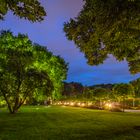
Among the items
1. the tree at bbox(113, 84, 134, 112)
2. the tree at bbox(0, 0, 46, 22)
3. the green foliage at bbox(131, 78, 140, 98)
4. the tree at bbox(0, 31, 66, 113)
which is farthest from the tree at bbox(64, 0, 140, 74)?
the tree at bbox(113, 84, 134, 112)

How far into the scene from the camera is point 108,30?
69.6 feet

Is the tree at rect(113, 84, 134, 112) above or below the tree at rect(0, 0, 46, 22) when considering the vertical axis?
above

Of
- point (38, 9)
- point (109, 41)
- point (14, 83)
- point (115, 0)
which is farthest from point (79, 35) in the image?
point (14, 83)

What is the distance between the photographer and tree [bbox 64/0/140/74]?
18.5 meters

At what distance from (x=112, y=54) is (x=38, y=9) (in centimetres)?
1486

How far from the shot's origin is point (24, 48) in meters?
61.8

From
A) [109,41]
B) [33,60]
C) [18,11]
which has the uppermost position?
[33,60]

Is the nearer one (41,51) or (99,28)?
(99,28)

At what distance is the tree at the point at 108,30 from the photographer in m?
18.5

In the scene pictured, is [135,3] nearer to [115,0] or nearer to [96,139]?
[115,0]

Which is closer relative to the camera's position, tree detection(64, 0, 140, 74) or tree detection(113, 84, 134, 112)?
tree detection(64, 0, 140, 74)

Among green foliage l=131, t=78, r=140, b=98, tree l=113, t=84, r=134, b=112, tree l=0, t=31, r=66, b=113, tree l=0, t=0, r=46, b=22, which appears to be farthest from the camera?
tree l=113, t=84, r=134, b=112

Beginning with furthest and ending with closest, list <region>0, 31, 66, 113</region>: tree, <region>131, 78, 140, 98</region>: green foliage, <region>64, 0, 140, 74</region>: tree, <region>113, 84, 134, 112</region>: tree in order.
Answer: <region>113, 84, 134, 112</region>: tree → <region>131, 78, 140, 98</region>: green foliage → <region>0, 31, 66, 113</region>: tree → <region>64, 0, 140, 74</region>: tree

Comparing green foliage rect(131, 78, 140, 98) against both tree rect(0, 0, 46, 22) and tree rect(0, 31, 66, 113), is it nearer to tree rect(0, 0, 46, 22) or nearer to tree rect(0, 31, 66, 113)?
tree rect(0, 31, 66, 113)
